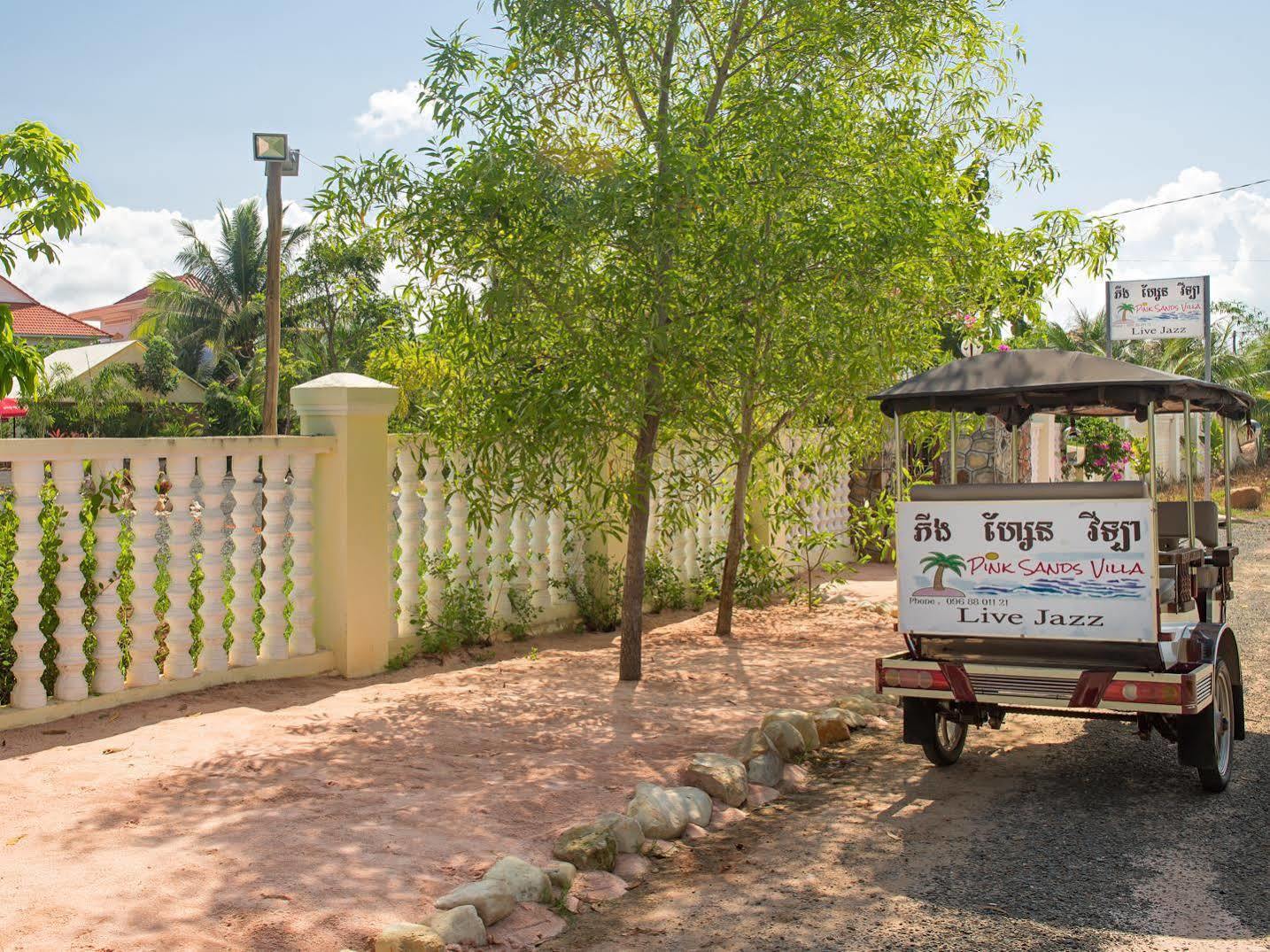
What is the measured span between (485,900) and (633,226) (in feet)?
13.9

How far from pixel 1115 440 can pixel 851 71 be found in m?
16.5

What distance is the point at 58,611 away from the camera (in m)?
6.57

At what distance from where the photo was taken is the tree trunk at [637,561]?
27.0 feet

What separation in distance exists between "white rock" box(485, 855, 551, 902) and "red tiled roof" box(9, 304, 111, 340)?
182 feet

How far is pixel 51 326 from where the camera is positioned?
55.5m

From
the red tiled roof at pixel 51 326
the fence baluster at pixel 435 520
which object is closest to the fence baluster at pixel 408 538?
the fence baluster at pixel 435 520

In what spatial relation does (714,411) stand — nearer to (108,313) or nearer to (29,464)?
(29,464)

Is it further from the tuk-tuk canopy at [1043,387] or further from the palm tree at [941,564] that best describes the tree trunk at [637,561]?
the palm tree at [941,564]

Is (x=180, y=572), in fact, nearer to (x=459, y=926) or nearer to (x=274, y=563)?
(x=274, y=563)

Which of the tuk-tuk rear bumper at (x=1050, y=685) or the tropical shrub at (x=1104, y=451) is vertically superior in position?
the tropical shrub at (x=1104, y=451)

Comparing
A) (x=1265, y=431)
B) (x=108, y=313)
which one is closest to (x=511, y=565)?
(x=1265, y=431)

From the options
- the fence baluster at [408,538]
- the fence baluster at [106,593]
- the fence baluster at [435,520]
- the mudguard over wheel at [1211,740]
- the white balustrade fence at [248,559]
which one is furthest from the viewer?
the fence baluster at [435,520]

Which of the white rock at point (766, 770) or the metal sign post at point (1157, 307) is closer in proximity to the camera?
the white rock at point (766, 770)

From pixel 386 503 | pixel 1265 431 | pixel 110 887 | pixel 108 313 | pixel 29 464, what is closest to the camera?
pixel 110 887
